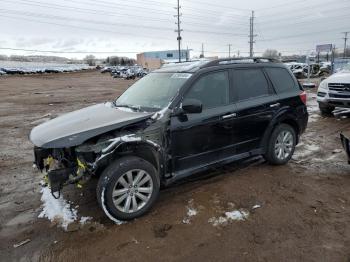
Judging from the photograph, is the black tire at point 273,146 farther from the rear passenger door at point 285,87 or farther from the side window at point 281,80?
the side window at point 281,80

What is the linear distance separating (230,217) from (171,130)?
128 cm

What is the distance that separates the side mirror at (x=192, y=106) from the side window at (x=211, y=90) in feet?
0.79

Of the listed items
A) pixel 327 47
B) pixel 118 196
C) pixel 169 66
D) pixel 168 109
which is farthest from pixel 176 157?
pixel 327 47

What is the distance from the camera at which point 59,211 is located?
13.9ft

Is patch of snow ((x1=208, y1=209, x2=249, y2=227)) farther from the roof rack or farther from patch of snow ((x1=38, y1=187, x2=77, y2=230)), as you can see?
the roof rack

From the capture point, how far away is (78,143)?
3.65 m

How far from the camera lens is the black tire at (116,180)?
3723 mm

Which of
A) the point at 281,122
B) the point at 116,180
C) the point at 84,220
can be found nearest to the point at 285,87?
the point at 281,122

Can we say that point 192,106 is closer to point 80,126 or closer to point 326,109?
point 80,126

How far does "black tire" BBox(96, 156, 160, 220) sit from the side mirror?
825mm

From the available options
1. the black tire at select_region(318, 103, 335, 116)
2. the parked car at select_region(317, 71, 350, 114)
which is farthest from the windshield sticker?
the black tire at select_region(318, 103, 335, 116)

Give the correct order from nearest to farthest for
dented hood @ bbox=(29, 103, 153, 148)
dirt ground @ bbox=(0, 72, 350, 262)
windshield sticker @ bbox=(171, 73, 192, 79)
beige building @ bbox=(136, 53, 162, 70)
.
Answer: dirt ground @ bbox=(0, 72, 350, 262)
dented hood @ bbox=(29, 103, 153, 148)
windshield sticker @ bbox=(171, 73, 192, 79)
beige building @ bbox=(136, 53, 162, 70)

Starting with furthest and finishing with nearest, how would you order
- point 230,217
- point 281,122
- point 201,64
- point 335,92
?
1. point 335,92
2. point 281,122
3. point 201,64
4. point 230,217

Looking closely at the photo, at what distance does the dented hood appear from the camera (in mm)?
3678
